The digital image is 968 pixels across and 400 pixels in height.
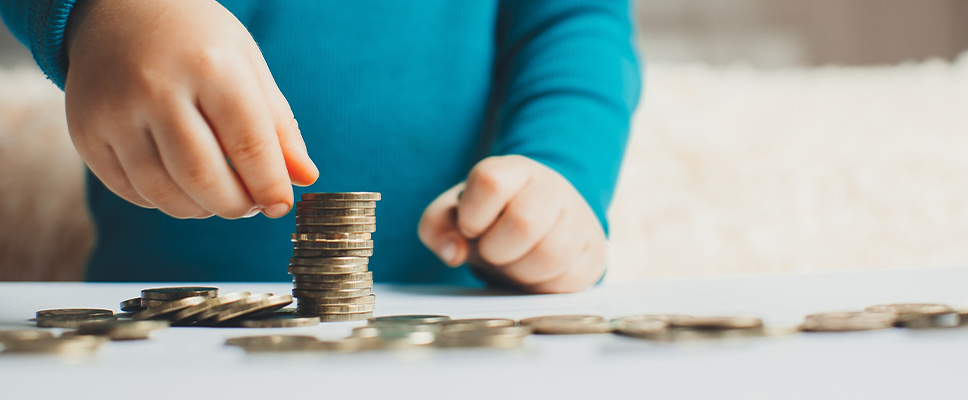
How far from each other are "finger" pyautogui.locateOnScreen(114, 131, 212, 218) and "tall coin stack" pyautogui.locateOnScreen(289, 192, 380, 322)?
59 millimetres

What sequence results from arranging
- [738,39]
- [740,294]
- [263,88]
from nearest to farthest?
1. [263,88]
2. [740,294]
3. [738,39]

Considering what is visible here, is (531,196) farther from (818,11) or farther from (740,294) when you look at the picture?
(818,11)

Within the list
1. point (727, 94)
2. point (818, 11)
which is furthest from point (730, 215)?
point (818, 11)

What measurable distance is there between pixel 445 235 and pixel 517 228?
0.20ft

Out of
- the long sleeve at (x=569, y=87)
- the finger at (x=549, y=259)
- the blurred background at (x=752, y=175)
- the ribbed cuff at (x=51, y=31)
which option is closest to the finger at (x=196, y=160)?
the ribbed cuff at (x=51, y=31)

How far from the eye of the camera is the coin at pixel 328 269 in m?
0.46

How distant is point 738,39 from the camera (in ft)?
7.25

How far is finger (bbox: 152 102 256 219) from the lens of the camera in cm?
40

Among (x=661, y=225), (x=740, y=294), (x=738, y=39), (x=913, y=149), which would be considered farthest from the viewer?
(x=738, y=39)

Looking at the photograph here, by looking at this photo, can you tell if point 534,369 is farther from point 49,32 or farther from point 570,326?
point 49,32

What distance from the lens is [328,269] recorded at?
46 cm

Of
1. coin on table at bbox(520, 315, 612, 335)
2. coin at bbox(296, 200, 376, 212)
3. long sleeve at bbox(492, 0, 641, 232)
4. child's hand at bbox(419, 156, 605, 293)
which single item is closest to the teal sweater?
long sleeve at bbox(492, 0, 641, 232)

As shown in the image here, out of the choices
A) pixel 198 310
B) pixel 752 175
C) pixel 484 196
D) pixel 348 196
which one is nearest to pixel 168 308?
pixel 198 310

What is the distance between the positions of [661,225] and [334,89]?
556 millimetres
